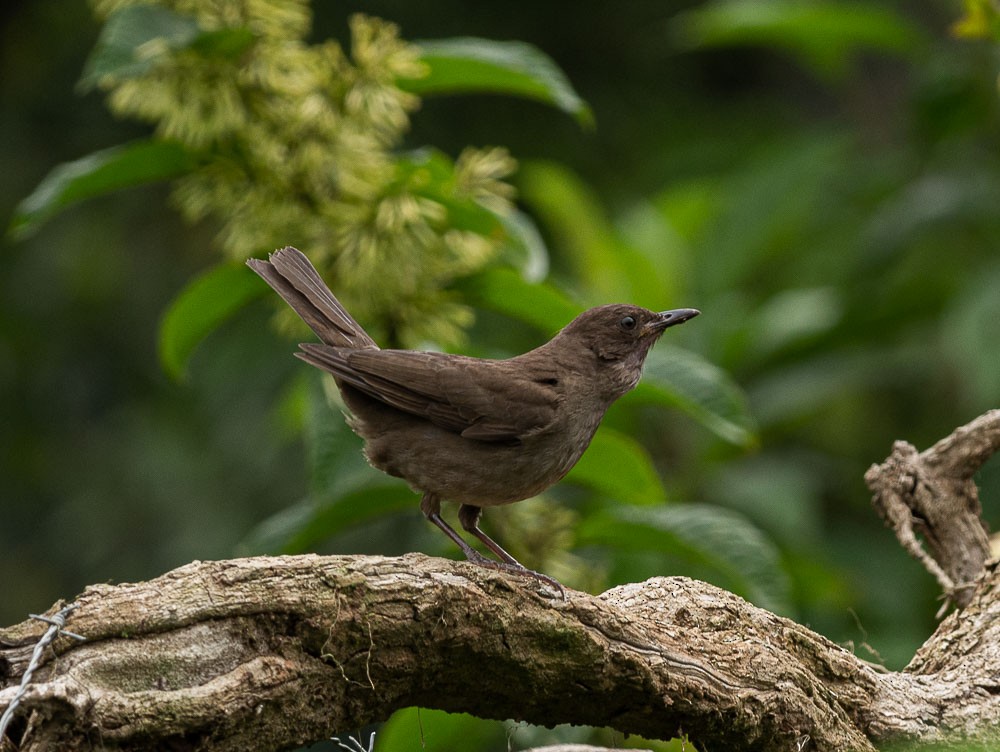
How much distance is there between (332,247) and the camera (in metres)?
4.14

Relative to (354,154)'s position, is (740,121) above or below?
above

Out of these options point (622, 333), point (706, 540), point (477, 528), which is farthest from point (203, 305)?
point (706, 540)

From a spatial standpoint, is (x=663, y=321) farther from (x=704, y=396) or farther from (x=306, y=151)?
(x=306, y=151)

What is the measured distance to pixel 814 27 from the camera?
6957mm

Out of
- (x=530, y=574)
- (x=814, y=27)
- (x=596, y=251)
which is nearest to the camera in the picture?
(x=530, y=574)

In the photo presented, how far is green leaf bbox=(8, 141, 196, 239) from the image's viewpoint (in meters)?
4.02

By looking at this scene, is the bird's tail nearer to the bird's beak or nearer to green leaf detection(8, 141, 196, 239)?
green leaf detection(8, 141, 196, 239)

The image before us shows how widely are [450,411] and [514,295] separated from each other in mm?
615

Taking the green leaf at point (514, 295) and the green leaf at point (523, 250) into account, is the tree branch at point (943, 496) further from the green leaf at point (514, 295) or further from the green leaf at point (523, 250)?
the green leaf at point (523, 250)

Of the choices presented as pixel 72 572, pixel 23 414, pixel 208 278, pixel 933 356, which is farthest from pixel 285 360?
pixel 23 414

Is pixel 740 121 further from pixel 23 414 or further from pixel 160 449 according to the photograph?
pixel 23 414

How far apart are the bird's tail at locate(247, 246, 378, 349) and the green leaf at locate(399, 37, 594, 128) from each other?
81 centimetres

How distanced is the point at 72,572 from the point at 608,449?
5408 mm

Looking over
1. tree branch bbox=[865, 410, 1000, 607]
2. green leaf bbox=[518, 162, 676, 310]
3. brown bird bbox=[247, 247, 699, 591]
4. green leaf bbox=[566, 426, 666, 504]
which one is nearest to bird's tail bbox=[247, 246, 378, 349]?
brown bird bbox=[247, 247, 699, 591]
